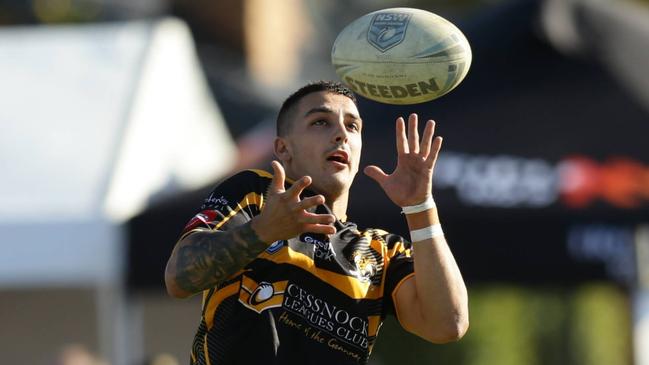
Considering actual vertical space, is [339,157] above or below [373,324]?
above

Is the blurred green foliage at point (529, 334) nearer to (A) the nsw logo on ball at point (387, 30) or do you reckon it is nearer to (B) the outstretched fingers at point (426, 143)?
(A) the nsw logo on ball at point (387, 30)

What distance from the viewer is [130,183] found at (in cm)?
1090

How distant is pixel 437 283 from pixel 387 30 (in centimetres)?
99

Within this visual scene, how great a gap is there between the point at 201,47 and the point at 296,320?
1337cm

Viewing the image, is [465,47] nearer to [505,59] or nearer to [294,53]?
[505,59]

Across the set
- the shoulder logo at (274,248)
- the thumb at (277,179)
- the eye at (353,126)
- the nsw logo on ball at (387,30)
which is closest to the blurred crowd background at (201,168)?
the nsw logo on ball at (387,30)

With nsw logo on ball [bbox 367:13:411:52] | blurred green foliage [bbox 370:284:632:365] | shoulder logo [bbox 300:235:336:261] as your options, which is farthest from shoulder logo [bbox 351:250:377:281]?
blurred green foliage [bbox 370:284:632:365]

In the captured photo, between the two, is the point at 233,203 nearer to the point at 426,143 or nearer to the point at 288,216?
the point at 288,216

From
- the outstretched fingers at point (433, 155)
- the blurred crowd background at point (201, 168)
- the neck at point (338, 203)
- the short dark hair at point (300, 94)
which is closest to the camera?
the outstretched fingers at point (433, 155)

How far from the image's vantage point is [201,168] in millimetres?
12852

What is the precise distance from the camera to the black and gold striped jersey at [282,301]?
16.9 ft

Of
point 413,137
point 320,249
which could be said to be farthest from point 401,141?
point 320,249

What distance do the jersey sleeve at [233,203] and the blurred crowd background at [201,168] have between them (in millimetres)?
4461

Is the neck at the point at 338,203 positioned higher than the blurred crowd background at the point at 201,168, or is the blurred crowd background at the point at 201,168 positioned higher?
the neck at the point at 338,203
